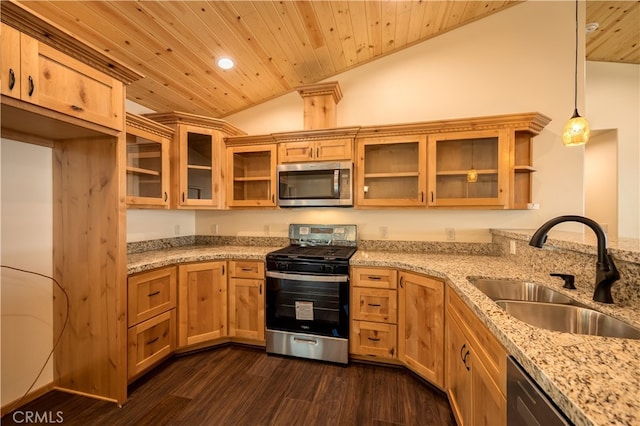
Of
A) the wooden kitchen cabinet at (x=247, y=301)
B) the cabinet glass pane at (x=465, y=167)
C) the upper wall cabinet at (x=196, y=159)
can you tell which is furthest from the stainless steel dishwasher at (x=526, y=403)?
the upper wall cabinet at (x=196, y=159)

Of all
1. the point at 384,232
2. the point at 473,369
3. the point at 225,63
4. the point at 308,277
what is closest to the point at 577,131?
the point at 384,232

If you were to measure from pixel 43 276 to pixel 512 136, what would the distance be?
3.85 m

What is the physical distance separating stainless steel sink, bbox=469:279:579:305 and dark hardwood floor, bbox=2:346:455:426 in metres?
0.87

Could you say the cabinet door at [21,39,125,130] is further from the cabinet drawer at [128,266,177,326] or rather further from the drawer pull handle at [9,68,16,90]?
the cabinet drawer at [128,266,177,326]

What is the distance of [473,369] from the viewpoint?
1.28 m

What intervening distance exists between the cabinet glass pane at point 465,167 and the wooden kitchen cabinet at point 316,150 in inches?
34.5

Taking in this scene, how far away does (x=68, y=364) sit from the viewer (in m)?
1.90

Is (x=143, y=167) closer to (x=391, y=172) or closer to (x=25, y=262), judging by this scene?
(x=25, y=262)

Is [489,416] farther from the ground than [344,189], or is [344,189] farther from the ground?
[344,189]

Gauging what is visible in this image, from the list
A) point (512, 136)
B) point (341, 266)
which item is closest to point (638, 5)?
point (512, 136)

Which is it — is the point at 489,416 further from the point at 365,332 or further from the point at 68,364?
the point at 68,364

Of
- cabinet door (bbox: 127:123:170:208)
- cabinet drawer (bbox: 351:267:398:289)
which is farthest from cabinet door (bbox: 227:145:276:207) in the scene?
cabinet drawer (bbox: 351:267:398:289)

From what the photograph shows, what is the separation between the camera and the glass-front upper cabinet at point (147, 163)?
2270 mm

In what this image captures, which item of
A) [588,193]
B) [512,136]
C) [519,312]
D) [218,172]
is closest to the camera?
[519,312]
